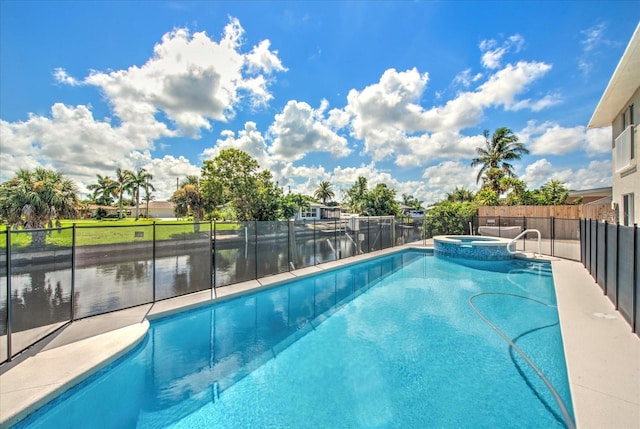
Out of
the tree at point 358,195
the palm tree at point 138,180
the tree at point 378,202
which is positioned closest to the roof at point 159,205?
the palm tree at point 138,180

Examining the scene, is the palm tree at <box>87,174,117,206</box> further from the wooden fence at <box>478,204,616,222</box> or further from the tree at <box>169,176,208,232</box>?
the wooden fence at <box>478,204,616,222</box>

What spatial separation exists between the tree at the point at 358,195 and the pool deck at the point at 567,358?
2195cm

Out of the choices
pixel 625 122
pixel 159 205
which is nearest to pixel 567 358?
pixel 625 122

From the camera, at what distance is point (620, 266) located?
4.84 metres

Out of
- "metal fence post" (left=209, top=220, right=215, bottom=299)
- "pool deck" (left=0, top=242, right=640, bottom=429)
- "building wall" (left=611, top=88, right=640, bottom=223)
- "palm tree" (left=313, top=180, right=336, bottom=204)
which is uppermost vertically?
"palm tree" (left=313, top=180, right=336, bottom=204)

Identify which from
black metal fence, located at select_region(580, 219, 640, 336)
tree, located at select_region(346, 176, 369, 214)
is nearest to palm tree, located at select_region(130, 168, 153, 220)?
tree, located at select_region(346, 176, 369, 214)

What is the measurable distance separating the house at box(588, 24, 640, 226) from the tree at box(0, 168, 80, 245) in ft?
68.9

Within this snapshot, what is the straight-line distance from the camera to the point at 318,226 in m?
10.4

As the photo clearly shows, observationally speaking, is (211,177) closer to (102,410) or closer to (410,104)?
(410,104)

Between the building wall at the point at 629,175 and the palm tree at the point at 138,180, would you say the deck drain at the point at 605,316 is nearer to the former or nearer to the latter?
the building wall at the point at 629,175

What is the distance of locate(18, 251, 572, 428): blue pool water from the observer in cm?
310

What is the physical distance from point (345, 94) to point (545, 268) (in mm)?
11424

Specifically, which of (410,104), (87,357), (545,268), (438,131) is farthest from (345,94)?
(87,357)

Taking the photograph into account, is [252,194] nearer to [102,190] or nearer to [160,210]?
[102,190]
